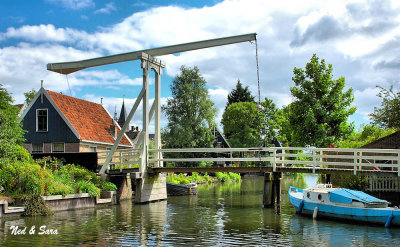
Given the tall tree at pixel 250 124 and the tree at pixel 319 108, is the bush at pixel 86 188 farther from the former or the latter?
the tall tree at pixel 250 124

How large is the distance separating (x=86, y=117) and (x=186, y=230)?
18.2m

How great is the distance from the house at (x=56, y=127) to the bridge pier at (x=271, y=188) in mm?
12738

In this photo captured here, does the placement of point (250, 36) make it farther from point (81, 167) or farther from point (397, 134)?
point (81, 167)

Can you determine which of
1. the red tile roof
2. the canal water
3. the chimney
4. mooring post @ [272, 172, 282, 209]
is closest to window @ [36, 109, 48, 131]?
the red tile roof

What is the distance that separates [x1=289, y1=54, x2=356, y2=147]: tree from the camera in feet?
94.9

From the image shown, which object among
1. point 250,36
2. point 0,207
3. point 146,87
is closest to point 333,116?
point 250,36

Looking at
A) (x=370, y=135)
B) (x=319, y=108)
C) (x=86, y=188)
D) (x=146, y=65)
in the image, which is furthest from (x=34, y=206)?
(x=370, y=135)

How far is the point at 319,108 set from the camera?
29.1 m

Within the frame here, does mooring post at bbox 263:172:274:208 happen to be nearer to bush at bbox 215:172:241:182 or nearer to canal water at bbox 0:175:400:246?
canal water at bbox 0:175:400:246

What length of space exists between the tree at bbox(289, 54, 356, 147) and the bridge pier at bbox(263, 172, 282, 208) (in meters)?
10.1

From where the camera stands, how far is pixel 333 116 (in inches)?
1143

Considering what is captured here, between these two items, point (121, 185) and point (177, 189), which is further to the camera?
point (177, 189)

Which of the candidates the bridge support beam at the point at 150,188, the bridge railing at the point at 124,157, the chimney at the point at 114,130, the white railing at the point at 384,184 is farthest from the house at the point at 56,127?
the white railing at the point at 384,184

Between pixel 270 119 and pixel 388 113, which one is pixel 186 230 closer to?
pixel 388 113
